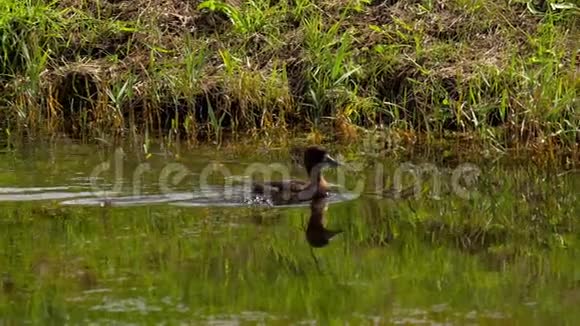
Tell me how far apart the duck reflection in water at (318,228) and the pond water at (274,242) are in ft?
0.06

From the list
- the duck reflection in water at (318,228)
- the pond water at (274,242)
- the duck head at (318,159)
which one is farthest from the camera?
the duck head at (318,159)

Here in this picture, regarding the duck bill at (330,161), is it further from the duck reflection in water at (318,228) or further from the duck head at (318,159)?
the duck reflection in water at (318,228)

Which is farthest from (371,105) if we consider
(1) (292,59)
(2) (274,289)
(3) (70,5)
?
(2) (274,289)

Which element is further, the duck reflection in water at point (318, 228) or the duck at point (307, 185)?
the duck at point (307, 185)

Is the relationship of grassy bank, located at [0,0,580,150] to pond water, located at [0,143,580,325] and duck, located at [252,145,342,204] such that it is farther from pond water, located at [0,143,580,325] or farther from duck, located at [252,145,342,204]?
duck, located at [252,145,342,204]

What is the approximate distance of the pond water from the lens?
6871mm

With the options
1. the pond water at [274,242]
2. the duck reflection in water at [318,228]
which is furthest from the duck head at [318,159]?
the duck reflection in water at [318,228]

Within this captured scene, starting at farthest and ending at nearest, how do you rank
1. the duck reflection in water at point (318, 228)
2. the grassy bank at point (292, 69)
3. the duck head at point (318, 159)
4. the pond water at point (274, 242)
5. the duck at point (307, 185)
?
A: the grassy bank at point (292, 69)
the duck head at point (318, 159)
the duck at point (307, 185)
the duck reflection in water at point (318, 228)
the pond water at point (274, 242)

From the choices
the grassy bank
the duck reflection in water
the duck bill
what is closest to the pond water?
the duck reflection in water

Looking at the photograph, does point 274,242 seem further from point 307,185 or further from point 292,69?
point 292,69

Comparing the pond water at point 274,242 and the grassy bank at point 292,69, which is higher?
the grassy bank at point 292,69

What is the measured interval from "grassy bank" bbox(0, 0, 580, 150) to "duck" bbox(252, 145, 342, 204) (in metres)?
1.19

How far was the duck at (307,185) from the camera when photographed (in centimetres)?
929

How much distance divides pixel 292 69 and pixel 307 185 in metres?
2.37
